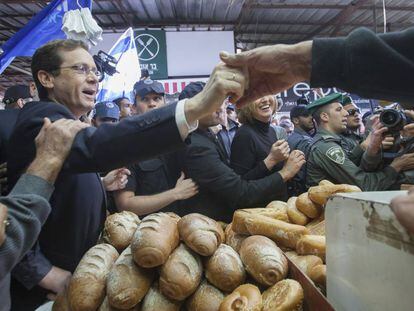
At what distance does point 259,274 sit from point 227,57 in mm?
705

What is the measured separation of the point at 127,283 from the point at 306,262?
0.59 meters

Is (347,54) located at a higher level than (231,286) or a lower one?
higher

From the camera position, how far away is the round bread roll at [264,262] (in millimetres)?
1105

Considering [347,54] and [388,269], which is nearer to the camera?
[388,269]

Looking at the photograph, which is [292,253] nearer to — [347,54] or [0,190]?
[347,54]

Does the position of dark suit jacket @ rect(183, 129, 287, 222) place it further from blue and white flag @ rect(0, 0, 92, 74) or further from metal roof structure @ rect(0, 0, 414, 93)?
metal roof structure @ rect(0, 0, 414, 93)

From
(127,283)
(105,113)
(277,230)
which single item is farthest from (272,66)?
(105,113)

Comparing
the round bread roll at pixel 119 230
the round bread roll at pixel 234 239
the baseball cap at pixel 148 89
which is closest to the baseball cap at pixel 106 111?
the baseball cap at pixel 148 89

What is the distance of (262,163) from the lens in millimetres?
2205

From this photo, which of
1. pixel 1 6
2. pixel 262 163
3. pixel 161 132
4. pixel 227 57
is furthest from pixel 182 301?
pixel 1 6

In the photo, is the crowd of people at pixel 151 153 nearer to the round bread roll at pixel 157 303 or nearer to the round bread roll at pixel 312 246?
the round bread roll at pixel 157 303

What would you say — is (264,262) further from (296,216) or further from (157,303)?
(296,216)

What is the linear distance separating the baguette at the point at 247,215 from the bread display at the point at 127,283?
1.35 feet

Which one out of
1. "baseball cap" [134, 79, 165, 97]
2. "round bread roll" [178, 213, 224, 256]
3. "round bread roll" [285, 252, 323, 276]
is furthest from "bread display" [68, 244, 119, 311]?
"baseball cap" [134, 79, 165, 97]
